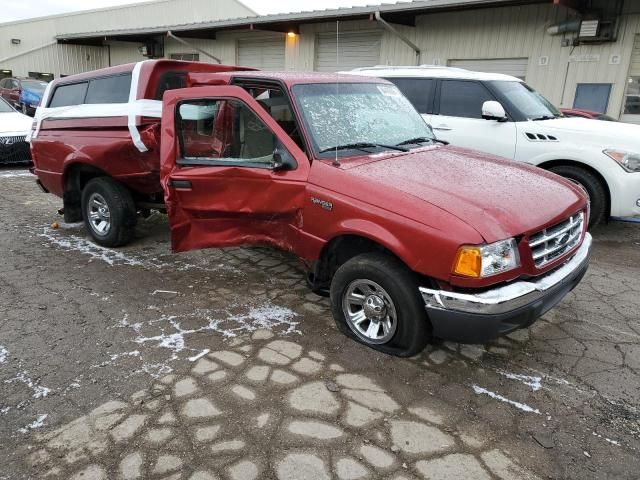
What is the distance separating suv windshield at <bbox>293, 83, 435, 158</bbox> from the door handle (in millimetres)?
1191

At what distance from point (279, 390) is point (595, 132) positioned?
5.00 m

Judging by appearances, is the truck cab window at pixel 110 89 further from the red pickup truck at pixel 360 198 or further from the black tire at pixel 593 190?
the black tire at pixel 593 190

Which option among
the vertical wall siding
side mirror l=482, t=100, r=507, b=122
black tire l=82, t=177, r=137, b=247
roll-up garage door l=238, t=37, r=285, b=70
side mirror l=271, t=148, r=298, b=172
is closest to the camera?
side mirror l=271, t=148, r=298, b=172

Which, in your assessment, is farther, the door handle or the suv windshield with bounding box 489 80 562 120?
the suv windshield with bounding box 489 80 562 120

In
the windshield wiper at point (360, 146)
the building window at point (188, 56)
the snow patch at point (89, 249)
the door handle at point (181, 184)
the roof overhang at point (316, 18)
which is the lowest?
the snow patch at point (89, 249)

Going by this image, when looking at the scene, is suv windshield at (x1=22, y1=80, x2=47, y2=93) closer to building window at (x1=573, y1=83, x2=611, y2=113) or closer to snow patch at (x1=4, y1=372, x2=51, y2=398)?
building window at (x1=573, y1=83, x2=611, y2=113)

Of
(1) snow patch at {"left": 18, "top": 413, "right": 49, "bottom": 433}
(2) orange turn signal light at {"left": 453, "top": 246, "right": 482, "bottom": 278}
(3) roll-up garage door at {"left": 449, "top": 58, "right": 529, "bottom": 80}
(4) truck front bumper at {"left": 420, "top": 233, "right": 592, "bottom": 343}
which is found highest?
(3) roll-up garage door at {"left": 449, "top": 58, "right": 529, "bottom": 80}

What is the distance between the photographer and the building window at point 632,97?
34.7 ft

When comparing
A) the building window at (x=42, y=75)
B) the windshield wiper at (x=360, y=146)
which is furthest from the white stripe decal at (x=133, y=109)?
the building window at (x=42, y=75)

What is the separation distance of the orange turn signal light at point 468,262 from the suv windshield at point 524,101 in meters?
4.27

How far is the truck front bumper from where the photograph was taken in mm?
2832

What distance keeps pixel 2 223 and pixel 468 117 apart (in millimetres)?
6319

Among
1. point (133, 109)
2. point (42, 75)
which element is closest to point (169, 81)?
point (133, 109)

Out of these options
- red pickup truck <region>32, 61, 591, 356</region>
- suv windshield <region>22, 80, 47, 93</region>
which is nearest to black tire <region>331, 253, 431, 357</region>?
red pickup truck <region>32, 61, 591, 356</region>
